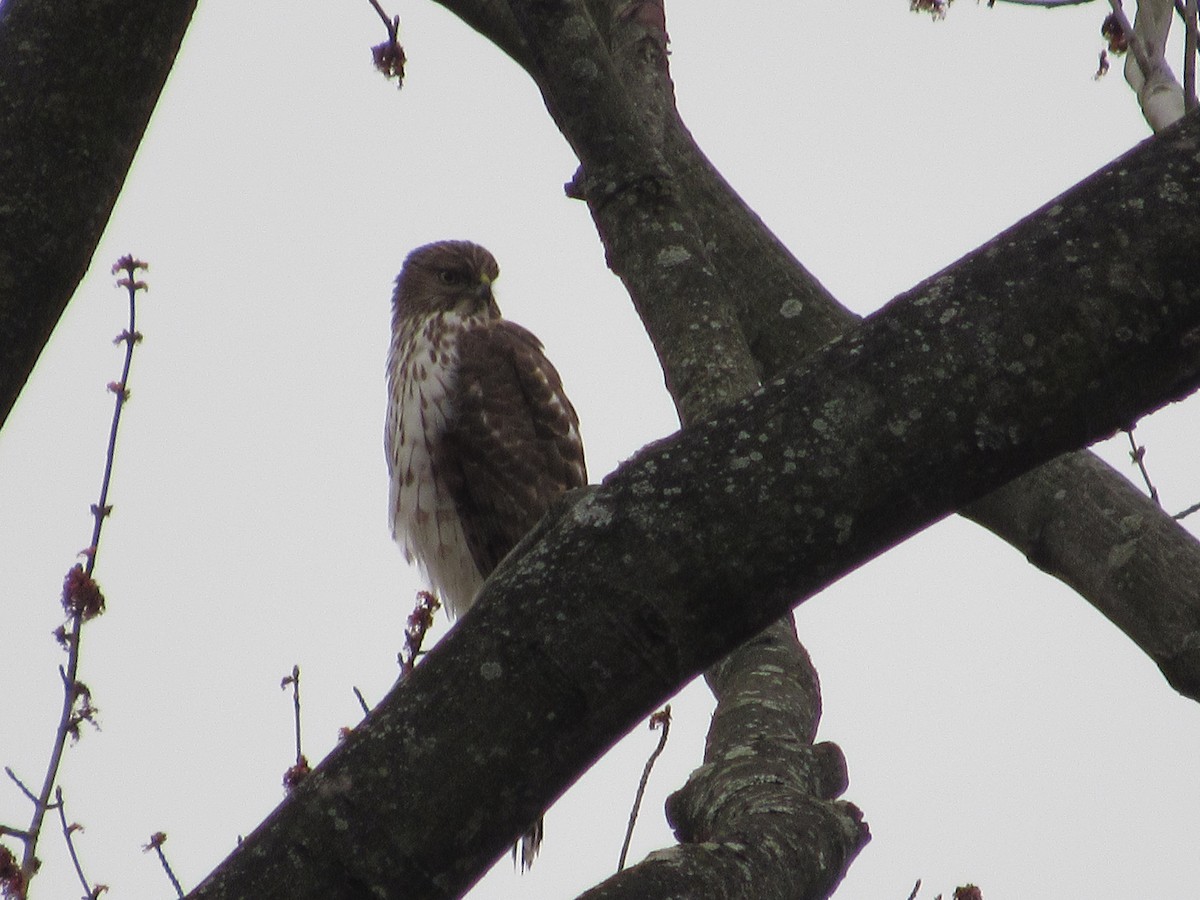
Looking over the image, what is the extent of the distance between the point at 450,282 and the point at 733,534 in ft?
17.8

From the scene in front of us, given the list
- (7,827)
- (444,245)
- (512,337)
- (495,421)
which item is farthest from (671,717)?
(444,245)

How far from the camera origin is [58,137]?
1780 millimetres

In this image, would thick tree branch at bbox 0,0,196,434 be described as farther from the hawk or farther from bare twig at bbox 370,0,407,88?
the hawk

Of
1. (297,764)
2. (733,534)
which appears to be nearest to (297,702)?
(297,764)

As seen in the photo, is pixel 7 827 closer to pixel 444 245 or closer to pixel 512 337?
pixel 512 337

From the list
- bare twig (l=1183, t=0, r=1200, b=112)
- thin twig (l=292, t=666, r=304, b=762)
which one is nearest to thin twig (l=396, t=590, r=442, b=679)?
thin twig (l=292, t=666, r=304, b=762)

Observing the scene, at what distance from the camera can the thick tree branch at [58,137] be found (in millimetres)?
1738

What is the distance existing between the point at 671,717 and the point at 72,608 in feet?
4.56

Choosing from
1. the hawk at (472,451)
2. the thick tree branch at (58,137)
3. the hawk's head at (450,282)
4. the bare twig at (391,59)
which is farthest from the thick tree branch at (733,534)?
the hawk's head at (450,282)

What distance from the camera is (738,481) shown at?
57.7 inches

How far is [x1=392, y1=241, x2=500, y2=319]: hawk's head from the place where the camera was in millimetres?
6625

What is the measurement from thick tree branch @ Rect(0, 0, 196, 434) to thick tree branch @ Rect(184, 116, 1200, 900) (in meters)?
0.70

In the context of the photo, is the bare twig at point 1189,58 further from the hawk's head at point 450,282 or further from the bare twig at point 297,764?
the hawk's head at point 450,282

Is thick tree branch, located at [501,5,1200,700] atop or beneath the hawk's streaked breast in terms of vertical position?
beneath
